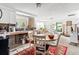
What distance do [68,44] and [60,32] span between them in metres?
0.21

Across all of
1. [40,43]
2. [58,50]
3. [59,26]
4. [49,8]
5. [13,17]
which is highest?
[49,8]

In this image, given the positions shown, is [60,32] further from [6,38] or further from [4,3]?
[4,3]

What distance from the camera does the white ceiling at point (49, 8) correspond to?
2.02 meters

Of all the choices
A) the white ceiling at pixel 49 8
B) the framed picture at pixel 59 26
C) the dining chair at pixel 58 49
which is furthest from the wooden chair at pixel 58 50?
the white ceiling at pixel 49 8

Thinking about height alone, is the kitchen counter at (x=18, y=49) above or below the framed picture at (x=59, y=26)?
below

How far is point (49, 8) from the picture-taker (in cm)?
202

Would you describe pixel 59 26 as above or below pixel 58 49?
above

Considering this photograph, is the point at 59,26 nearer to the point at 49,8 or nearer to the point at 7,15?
the point at 49,8

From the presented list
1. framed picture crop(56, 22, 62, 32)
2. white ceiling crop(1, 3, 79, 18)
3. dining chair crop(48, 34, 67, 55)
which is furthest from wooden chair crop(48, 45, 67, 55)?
white ceiling crop(1, 3, 79, 18)

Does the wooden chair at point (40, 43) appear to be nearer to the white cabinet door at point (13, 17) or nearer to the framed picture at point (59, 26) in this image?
the framed picture at point (59, 26)

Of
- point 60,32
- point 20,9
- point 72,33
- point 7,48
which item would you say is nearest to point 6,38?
point 7,48

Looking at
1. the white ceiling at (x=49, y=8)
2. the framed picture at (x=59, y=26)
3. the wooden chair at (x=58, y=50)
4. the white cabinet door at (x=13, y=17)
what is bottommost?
the wooden chair at (x=58, y=50)

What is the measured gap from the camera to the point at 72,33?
6.66 ft

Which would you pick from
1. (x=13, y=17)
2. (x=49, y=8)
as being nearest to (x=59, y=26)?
(x=49, y=8)
